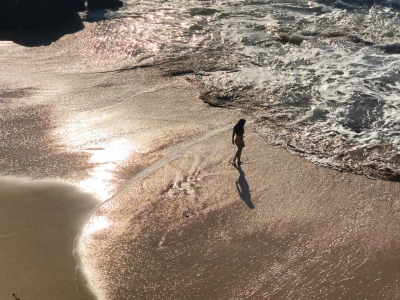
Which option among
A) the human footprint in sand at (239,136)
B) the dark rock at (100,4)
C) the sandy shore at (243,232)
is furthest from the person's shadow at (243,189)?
the dark rock at (100,4)

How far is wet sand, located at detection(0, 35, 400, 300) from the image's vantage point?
7078mm

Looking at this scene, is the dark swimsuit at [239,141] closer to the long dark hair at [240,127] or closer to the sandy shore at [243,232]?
the long dark hair at [240,127]

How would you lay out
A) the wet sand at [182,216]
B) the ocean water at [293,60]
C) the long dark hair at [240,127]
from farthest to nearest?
the ocean water at [293,60] → the long dark hair at [240,127] → the wet sand at [182,216]

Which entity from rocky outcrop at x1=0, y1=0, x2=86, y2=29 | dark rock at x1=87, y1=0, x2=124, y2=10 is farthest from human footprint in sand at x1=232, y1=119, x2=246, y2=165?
dark rock at x1=87, y1=0, x2=124, y2=10

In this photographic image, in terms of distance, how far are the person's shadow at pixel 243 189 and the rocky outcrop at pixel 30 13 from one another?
1074 centimetres

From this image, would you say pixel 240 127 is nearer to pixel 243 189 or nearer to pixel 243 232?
pixel 243 189

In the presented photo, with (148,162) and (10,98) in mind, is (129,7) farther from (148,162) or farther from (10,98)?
(148,162)

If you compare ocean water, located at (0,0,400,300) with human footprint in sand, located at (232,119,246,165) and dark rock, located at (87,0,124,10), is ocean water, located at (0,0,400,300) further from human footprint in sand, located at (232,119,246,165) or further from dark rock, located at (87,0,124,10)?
dark rock, located at (87,0,124,10)

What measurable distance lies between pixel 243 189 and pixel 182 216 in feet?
4.60

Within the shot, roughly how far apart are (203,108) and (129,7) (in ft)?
29.2

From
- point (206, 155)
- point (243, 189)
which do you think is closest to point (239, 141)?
point (206, 155)

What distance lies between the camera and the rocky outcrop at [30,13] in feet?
55.1

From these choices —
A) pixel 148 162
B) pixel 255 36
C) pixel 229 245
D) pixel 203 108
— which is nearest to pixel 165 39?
pixel 255 36

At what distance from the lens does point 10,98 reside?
40.0ft
